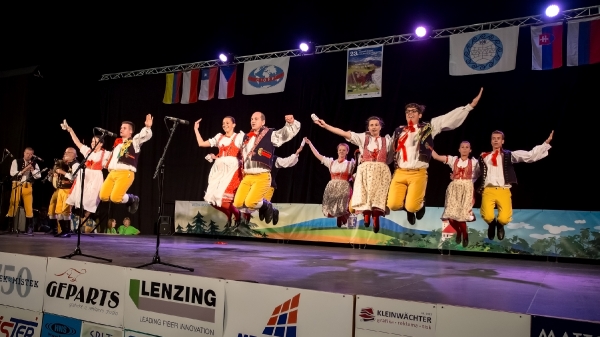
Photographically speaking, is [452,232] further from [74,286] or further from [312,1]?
[74,286]

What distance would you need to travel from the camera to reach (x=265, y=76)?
9.80m

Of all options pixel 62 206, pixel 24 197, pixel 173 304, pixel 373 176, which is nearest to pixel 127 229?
pixel 62 206

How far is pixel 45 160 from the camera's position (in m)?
11.4

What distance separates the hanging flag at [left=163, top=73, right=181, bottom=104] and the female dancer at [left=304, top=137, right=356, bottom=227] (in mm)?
4038

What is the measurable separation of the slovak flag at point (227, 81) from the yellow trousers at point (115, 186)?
2551mm

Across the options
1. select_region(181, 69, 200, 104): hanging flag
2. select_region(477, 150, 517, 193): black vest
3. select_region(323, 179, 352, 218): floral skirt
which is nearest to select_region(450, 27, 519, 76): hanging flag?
select_region(477, 150, 517, 193): black vest

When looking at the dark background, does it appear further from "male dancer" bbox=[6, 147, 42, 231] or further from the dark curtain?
"male dancer" bbox=[6, 147, 42, 231]

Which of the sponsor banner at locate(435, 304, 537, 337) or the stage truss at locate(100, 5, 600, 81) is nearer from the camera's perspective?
the sponsor banner at locate(435, 304, 537, 337)

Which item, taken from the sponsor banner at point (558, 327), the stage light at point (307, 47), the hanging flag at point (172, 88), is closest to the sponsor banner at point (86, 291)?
the sponsor banner at point (558, 327)

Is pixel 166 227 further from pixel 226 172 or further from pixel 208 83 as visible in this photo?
pixel 208 83

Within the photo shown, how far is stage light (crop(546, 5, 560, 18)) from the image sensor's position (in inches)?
282

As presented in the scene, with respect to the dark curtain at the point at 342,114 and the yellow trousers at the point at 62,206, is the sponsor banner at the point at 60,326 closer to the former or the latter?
the dark curtain at the point at 342,114

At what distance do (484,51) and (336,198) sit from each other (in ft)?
11.3

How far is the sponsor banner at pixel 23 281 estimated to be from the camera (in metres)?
4.18
